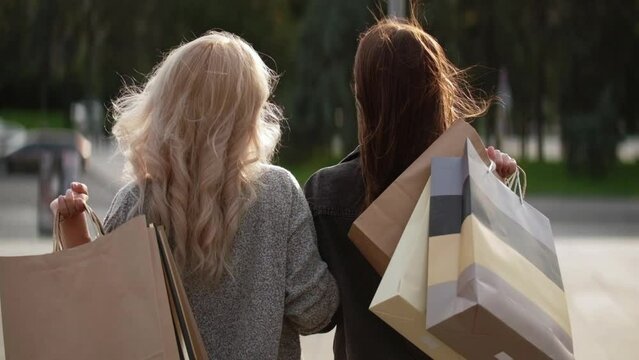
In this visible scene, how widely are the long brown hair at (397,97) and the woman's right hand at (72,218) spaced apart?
764 mm

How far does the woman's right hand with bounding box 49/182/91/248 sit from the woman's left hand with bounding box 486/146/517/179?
107cm

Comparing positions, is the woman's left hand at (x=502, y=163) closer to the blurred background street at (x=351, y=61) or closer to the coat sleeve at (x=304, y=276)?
the coat sleeve at (x=304, y=276)

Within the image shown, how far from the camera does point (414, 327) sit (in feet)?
8.18

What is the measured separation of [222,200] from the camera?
284cm

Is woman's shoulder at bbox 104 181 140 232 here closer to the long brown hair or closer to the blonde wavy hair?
the blonde wavy hair

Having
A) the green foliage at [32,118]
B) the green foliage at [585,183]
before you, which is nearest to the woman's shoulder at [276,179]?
the green foliage at [585,183]

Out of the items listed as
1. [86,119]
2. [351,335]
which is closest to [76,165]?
[351,335]

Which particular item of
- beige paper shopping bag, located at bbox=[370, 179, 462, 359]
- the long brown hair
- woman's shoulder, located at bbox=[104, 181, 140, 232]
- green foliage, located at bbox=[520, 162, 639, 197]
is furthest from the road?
green foliage, located at bbox=[520, 162, 639, 197]

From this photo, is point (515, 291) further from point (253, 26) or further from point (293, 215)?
point (253, 26)

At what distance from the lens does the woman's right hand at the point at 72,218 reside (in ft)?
9.46

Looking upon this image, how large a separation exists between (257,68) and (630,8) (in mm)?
25072

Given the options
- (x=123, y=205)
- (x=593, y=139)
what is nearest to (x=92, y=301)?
(x=123, y=205)

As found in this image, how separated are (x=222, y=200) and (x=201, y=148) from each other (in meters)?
0.14

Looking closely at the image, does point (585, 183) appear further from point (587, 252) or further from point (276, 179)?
point (276, 179)
